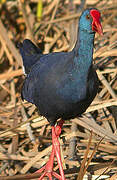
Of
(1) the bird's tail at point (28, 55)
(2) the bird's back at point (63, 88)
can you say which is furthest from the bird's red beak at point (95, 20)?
(1) the bird's tail at point (28, 55)

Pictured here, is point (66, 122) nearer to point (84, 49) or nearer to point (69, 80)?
point (69, 80)

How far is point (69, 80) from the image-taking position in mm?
2527

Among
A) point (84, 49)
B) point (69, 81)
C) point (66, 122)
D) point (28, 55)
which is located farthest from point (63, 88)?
point (28, 55)

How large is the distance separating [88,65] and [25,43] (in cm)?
131

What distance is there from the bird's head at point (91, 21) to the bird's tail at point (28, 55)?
987 millimetres

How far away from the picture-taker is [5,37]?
431cm

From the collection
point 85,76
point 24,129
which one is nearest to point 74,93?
point 85,76

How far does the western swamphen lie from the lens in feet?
7.98

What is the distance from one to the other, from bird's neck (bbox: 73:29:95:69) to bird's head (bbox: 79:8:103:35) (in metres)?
0.03

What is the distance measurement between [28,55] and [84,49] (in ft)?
3.79

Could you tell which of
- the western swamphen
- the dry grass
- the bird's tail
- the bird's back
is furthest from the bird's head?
the bird's tail

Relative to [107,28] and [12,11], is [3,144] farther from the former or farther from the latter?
[12,11]

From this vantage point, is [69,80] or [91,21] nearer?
[91,21]

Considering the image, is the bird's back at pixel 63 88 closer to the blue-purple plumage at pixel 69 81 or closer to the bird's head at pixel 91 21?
the blue-purple plumage at pixel 69 81
